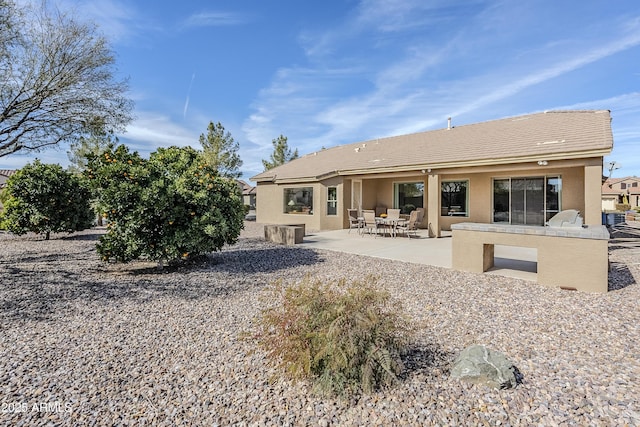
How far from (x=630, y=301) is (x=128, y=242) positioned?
990cm

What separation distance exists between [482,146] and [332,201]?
768cm

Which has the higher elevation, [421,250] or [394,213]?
[394,213]

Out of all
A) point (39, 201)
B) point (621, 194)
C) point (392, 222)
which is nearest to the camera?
point (39, 201)

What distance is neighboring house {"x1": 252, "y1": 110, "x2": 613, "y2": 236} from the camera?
36.3 feet

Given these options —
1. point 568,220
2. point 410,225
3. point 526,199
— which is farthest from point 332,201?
point 568,220

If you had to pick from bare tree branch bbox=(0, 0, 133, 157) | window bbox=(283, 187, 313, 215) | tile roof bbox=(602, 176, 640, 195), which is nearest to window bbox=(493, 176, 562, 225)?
window bbox=(283, 187, 313, 215)

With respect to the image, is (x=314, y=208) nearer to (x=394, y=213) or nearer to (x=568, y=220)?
(x=394, y=213)

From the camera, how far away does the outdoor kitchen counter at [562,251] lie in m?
5.74

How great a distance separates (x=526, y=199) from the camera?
13.6 meters

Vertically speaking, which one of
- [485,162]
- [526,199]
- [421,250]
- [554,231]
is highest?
[485,162]

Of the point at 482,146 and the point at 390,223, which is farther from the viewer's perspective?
the point at 482,146

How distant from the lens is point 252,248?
1088 cm

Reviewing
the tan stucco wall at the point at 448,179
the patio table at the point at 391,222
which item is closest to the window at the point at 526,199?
the tan stucco wall at the point at 448,179

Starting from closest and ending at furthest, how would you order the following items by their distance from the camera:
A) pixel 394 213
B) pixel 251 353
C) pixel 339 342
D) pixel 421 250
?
pixel 339 342
pixel 251 353
pixel 421 250
pixel 394 213
